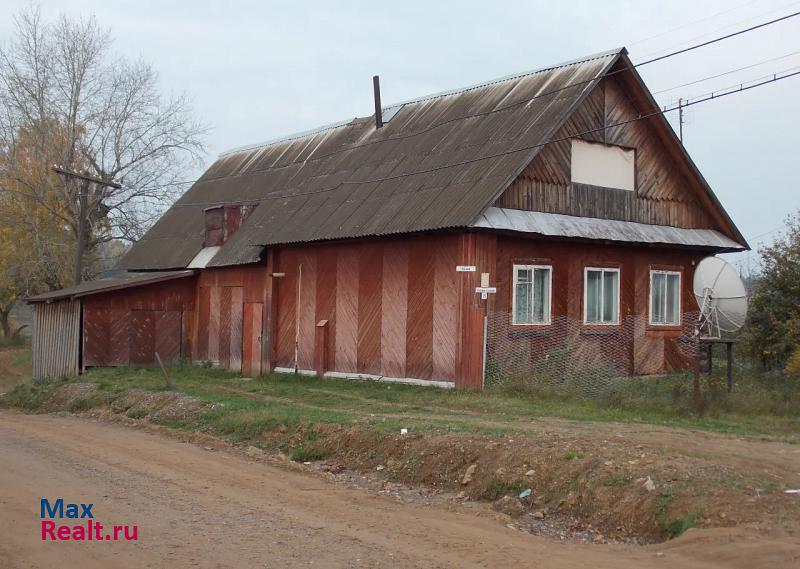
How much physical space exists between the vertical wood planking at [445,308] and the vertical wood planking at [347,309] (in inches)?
122

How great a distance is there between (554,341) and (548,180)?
374 cm

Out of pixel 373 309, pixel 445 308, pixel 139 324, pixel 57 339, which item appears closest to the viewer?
pixel 445 308

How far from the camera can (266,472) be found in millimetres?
12664

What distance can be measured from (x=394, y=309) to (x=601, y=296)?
517 cm

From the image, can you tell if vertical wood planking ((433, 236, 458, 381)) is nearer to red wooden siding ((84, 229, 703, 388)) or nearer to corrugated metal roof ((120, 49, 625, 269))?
red wooden siding ((84, 229, 703, 388))

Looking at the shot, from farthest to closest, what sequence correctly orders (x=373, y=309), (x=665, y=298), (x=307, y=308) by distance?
(x=307, y=308), (x=665, y=298), (x=373, y=309)

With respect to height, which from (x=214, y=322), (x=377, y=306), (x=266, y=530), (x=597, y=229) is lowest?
(x=266, y=530)

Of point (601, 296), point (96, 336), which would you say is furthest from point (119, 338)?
point (601, 296)

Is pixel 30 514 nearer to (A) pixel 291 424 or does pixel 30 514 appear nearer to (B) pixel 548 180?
(A) pixel 291 424

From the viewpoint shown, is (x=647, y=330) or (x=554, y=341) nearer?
(x=554, y=341)

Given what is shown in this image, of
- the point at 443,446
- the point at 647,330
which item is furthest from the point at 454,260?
the point at 443,446

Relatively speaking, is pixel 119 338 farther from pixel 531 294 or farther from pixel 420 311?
pixel 531 294

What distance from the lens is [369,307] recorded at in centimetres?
2194

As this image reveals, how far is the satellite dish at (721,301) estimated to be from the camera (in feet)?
56.5
